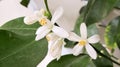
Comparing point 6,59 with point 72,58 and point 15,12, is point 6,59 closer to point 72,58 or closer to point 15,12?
point 72,58

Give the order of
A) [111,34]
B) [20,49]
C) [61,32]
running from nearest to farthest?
[61,32]
[20,49]
[111,34]

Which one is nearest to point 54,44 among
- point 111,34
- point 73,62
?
point 73,62

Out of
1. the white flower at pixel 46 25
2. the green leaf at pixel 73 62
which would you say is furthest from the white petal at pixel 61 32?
the green leaf at pixel 73 62

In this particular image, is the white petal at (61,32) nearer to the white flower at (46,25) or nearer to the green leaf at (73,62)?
the white flower at (46,25)

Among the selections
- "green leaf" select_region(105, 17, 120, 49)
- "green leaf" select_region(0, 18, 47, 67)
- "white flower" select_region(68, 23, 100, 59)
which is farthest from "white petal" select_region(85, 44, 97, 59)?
"green leaf" select_region(105, 17, 120, 49)

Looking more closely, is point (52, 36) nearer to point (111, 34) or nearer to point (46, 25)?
point (46, 25)

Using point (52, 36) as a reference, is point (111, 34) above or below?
below
